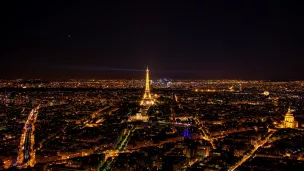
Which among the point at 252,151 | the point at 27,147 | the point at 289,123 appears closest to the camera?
the point at 252,151

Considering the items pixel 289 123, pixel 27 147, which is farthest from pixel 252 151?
pixel 27 147

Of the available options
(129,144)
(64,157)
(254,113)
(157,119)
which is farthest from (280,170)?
(254,113)

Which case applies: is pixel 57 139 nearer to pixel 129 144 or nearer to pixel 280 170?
pixel 129 144

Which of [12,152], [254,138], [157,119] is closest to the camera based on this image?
[12,152]

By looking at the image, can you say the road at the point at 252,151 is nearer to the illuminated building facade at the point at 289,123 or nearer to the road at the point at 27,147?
the illuminated building facade at the point at 289,123

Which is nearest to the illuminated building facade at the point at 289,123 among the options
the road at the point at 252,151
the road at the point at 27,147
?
the road at the point at 252,151

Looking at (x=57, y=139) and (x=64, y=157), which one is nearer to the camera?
(x=64, y=157)

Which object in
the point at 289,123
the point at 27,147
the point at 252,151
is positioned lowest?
the point at 27,147

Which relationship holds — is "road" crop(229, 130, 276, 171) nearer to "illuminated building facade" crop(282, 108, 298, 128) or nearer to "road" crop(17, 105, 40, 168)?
"illuminated building facade" crop(282, 108, 298, 128)

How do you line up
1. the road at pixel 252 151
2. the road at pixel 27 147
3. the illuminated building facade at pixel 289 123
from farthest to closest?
the illuminated building facade at pixel 289 123
the road at pixel 27 147
the road at pixel 252 151

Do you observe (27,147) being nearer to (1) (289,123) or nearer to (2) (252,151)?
(2) (252,151)

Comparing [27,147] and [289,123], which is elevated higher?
[289,123]
